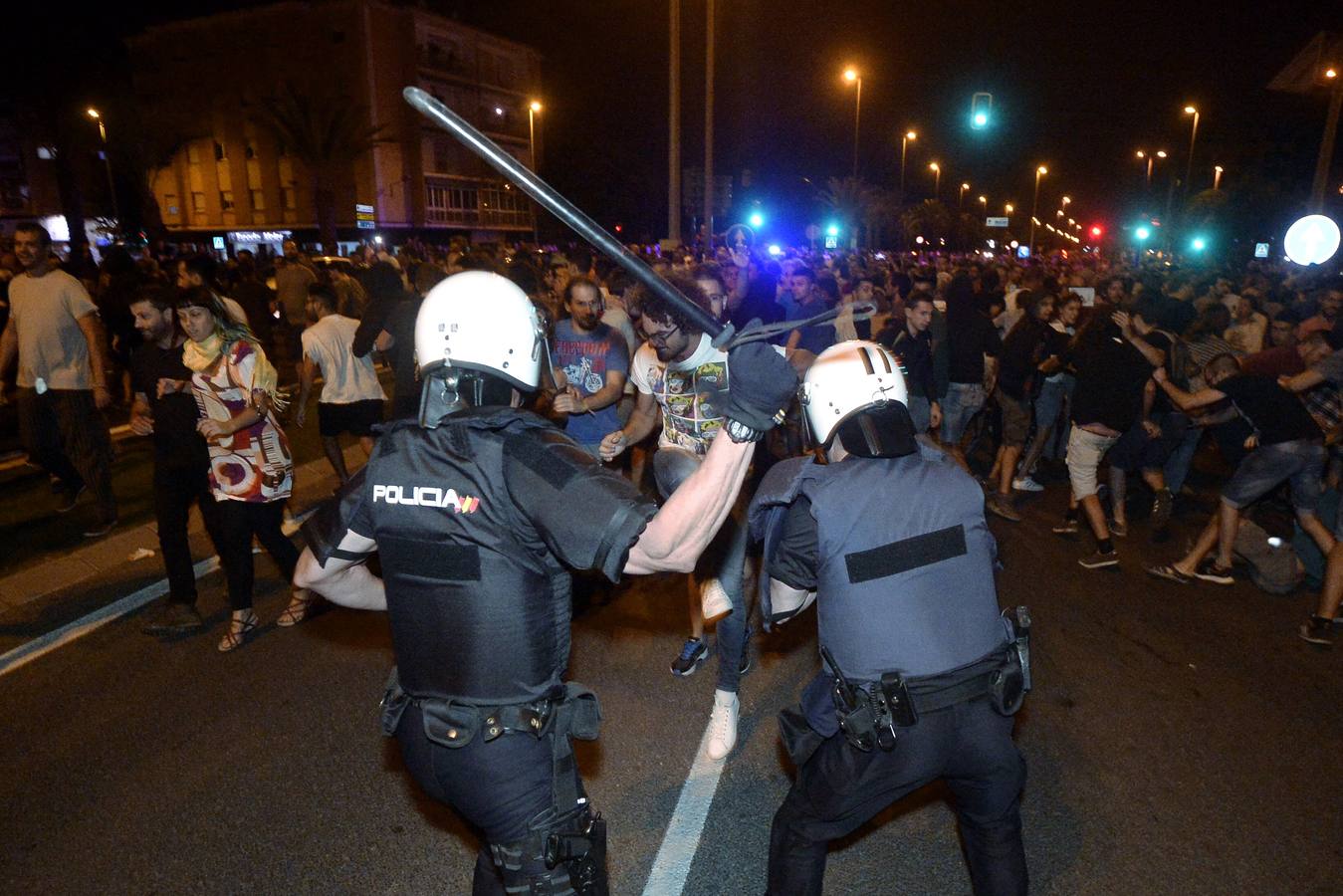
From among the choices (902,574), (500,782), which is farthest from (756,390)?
(500,782)

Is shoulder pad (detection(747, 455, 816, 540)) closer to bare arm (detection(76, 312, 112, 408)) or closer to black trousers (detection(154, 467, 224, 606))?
black trousers (detection(154, 467, 224, 606))

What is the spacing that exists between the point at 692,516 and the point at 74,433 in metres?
6.99

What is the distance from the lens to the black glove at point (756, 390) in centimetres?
216

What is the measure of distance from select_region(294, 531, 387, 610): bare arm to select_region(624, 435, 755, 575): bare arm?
2.47 feet

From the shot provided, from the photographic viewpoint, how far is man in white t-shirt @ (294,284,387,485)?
7.25 metres

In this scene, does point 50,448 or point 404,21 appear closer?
point 50,448

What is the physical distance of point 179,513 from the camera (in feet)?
17.1

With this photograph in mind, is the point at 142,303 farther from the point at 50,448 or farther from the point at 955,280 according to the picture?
the point at 955,280

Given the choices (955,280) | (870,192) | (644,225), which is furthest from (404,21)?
(955,280)

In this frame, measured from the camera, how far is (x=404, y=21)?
49.8 metres

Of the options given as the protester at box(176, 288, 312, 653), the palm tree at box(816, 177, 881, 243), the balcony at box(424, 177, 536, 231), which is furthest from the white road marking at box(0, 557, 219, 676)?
the balcony at box(424, 177, 536, 231)

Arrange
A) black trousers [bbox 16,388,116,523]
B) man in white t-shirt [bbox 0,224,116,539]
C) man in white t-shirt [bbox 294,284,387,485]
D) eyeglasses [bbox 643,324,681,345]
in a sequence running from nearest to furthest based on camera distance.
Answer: eyeglasses [bbox 643,324,681,345] → man in white t-shirt [bbox 0,224,116,539] → black trousers [bbox 16,388,116,523] → man in white t-shirt [bbox 294,284,387,485]

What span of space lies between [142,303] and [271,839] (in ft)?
10.3

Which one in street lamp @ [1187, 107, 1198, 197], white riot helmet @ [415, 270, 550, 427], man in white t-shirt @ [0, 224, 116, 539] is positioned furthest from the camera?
street lamp @ [1187, 107, 1198, 197]
